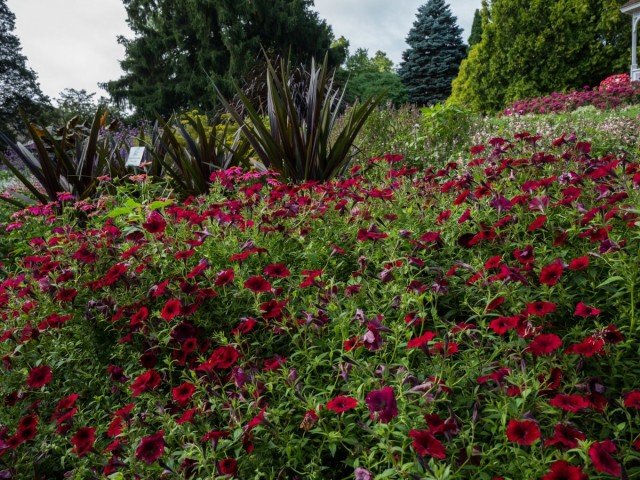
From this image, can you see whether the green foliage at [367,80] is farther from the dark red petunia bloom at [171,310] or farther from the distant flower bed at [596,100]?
the dark red petunia bloom at [171,310]

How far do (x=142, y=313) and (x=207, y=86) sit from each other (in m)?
26.2

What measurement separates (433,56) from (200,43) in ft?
46.8

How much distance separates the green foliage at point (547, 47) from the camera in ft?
59.8

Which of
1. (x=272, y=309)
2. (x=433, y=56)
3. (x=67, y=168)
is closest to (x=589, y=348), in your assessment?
(x=272, y=309)

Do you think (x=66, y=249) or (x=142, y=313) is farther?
(x=66, y=249)

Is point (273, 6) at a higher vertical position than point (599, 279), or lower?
higher

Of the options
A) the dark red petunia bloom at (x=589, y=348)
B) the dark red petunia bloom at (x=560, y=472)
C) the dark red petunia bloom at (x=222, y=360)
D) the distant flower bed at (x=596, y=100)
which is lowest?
the dark red petunia bloom at (x=560, y=472)

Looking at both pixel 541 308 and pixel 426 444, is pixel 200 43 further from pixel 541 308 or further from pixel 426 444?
pixel 426 444

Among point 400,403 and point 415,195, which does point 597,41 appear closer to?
point 415,195

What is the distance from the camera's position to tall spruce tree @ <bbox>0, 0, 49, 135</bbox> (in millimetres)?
34969

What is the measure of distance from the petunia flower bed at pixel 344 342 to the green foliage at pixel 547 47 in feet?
57.6

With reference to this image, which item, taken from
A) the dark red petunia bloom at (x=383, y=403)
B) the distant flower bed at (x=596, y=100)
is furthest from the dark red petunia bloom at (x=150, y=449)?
the distant flower bed at (x=596, y=100)

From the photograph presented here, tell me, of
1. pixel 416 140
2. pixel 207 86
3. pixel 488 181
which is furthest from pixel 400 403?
pixel 207 86

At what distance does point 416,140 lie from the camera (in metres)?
5.89
